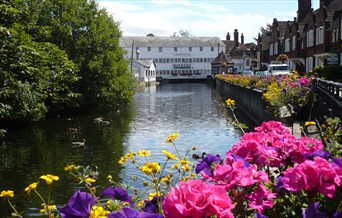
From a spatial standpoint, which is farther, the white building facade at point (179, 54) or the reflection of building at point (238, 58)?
the white building facade at point (179, 54)

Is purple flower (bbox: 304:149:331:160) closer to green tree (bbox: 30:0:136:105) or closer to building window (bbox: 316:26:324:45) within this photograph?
green tree (bbox: 30:0:136:105)

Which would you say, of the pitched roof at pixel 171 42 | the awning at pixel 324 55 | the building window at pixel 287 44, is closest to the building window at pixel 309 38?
the awning at pixel 324 55

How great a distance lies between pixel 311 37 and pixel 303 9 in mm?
11865

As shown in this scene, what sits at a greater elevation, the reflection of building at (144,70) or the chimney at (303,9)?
the chimney at (303,9)

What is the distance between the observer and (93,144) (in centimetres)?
2150

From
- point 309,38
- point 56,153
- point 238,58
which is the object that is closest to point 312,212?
point 56,153

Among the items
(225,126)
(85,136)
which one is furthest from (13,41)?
(225,126)

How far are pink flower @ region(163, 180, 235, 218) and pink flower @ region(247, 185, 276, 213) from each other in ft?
1.71

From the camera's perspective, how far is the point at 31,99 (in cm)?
2602

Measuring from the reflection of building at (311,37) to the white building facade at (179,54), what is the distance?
147ft

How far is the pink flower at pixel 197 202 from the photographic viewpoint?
198cm

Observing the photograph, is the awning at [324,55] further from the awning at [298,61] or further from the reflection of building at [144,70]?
the reflection of building at [144,70]

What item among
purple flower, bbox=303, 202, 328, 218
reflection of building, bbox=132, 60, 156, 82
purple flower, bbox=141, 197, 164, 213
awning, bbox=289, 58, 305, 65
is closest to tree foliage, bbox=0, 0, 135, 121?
awning, bbox=289, 58, 305, 65

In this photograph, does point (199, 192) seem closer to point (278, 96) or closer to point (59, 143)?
point (278, 96)
